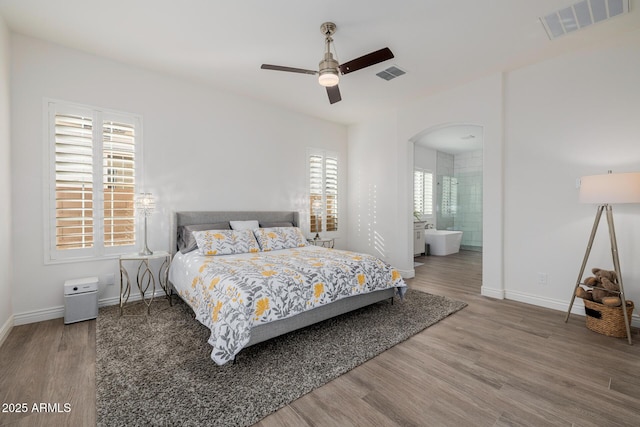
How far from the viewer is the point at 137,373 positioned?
2193 mm

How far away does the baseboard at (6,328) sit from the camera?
274 centimetres

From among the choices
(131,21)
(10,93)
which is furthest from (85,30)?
(10,93)

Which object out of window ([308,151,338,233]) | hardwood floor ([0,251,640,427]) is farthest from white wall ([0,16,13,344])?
window ([308,151,338,233])

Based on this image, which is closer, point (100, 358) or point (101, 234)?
point (100, 358)

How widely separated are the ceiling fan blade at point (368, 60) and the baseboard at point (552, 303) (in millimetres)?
3412

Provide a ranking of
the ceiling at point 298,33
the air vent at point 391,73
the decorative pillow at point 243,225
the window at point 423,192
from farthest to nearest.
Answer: the window at point 423,192, the decorative pillow at point 243,225, the air vent at point 391,73, the ceiling at point 298,33

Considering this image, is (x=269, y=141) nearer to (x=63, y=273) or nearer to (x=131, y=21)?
(x=131, y=21)

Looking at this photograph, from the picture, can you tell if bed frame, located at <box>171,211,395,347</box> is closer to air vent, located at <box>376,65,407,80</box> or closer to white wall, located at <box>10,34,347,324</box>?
white wall, located at <box>10,34,347,324</box>

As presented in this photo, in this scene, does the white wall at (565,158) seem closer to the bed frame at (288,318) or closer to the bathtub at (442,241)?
the bed frame at (288,318)

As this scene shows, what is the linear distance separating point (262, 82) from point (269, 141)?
3.59 feet

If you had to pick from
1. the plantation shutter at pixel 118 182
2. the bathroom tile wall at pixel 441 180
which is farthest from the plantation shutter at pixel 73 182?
the bathroom tile wall at pixel 441 180

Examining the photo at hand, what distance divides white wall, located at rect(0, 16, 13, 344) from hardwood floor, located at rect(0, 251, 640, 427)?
255mm

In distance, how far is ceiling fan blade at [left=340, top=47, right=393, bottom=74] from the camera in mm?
2697

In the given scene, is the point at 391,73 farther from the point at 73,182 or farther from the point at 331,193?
the point at 73,182
